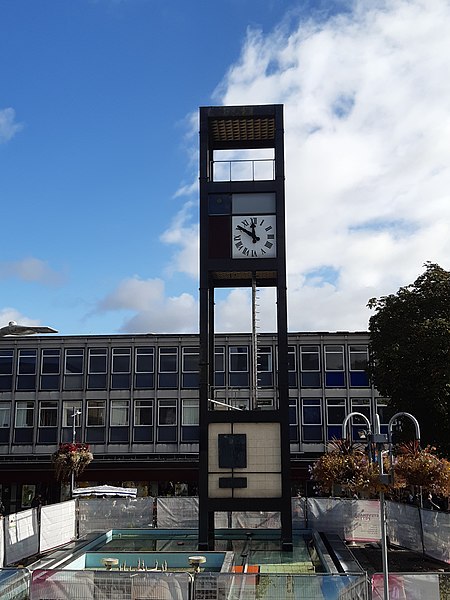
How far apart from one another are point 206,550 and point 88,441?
27.2 metres

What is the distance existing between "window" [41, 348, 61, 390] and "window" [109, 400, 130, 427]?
4452 millimetres

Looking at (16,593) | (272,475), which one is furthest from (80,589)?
(272,475)

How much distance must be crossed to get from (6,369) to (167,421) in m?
12.5

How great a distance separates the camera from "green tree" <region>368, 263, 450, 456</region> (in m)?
33.1

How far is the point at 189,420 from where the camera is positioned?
51844 millimetres

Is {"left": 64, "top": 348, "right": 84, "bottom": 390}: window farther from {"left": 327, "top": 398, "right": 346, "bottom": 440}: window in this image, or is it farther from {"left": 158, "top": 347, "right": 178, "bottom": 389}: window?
{"left": 327, "top": 398, "right": 346, "bottom": 440}: window

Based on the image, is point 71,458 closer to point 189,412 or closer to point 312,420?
point 189,412

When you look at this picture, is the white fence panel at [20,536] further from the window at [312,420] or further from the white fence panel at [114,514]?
the window at [312,420]

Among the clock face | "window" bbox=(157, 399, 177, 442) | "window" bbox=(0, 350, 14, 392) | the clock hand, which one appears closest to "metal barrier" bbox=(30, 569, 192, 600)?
the clock face

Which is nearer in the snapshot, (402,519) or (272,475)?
(272,475)

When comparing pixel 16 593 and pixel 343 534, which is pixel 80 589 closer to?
pixel 16 593

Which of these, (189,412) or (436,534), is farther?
(189,412)

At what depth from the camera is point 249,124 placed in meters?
30.5

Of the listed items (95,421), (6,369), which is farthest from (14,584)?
(6,369)
